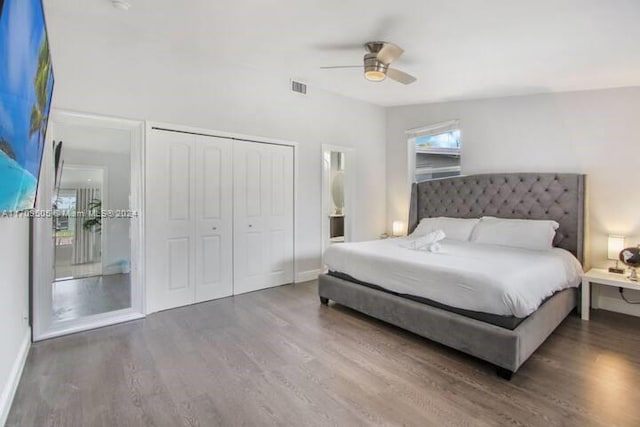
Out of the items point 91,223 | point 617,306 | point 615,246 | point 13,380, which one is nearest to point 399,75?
point 615,246

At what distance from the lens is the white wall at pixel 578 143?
3.64 m

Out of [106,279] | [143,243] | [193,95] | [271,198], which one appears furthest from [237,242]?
[193,95]

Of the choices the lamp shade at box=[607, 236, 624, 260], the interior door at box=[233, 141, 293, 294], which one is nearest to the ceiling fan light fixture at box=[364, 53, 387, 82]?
the interior door at box=[233, 141, 293, 294]

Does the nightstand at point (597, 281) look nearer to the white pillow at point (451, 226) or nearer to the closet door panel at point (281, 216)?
the white pillow at point (451, 226)

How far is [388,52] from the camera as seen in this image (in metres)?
3.04

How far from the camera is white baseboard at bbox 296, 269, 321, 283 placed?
16.1ft

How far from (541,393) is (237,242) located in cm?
342

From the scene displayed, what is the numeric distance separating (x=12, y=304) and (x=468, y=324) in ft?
10.9

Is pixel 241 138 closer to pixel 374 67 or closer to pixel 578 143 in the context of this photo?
pixel 374 67

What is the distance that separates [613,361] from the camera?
2.58 m

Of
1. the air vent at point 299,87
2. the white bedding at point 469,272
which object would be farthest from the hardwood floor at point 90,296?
the air vent at point 299,87

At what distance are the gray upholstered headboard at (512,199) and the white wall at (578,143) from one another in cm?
19

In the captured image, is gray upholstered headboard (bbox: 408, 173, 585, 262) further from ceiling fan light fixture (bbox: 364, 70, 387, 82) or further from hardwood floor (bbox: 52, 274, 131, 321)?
hardwood floor (bbox: 52, 274, 131, 321)

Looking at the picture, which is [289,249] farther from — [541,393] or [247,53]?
[541,393]
